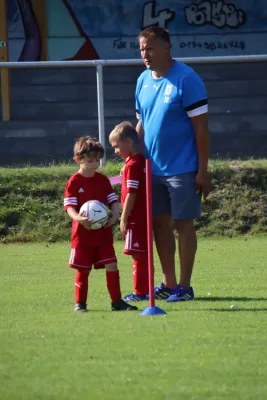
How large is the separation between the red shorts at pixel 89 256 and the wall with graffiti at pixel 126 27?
534 inches

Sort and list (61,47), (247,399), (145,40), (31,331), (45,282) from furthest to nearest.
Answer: (61,47)
(45,282)
(145,40)
(31,331)
(247,399)

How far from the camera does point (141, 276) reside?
8875 millimetres

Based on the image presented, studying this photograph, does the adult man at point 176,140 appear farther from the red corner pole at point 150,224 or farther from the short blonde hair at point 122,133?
the red corner pole at point 150,224

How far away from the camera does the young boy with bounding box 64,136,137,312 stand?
321 inches

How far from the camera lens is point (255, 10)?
21.9 m

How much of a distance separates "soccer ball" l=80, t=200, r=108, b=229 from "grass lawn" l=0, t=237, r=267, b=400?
25.6 inches

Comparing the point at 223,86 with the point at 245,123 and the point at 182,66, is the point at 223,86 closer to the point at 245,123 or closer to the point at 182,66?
the point at 245,123

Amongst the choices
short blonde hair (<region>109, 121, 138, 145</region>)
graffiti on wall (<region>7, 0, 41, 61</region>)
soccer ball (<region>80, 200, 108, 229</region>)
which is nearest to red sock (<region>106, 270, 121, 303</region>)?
soccer ball (<region>80, 200, 108, 229</region>)

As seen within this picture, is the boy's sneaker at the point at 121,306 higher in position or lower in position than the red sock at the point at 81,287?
lower

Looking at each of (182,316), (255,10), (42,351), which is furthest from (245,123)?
(42,351)

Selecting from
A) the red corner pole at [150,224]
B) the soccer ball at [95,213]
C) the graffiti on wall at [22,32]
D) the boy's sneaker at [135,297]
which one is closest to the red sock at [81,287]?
the soccer ball at [95,213]

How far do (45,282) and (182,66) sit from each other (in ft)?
8.33

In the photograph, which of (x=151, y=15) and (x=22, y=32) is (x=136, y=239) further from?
(x=151, y=15)

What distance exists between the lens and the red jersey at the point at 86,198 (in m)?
8.19
